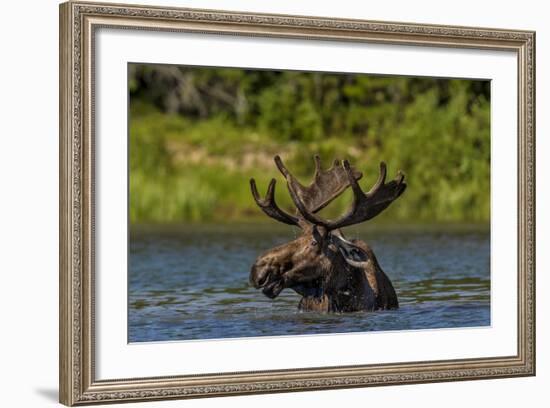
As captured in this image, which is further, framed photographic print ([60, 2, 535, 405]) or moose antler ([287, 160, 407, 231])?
moose antler ([287, 160, 407, 231])

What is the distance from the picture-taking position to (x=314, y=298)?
11.5 meters

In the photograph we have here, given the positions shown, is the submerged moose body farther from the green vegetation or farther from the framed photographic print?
the green vegetation

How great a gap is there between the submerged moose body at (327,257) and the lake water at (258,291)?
17 centimetres

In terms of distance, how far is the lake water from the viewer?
11117 mm

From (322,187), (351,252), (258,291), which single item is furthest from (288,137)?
(351,252)

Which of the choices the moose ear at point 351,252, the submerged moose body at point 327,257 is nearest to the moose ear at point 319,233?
the submerged moose body at point 327,257

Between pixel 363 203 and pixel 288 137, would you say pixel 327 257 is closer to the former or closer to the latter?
pixel 363 203

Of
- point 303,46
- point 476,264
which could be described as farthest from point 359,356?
point 476,264

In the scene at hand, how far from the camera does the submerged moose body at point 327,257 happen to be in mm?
11281

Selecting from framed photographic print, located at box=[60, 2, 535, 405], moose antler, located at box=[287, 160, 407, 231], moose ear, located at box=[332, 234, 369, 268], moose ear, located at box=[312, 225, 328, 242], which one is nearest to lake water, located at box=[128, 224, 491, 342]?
framed photographic print, located at box=[60, 2, 535, 405]

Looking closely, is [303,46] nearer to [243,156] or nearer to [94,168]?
[94,168]

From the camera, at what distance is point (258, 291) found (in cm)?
1428

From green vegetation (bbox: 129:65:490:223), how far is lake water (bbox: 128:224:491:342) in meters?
0.88

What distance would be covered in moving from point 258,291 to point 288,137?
405 inches
